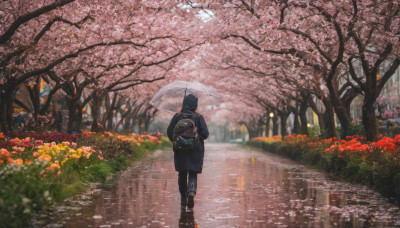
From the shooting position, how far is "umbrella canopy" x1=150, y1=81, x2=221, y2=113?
1123cm

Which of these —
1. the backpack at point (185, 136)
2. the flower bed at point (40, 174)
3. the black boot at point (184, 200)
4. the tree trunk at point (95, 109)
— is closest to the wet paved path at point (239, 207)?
the black boot at point (184, 200)

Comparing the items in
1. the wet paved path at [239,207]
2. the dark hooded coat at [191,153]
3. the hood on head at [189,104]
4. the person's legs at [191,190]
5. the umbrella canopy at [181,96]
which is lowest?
the wet paved path at [239,207]

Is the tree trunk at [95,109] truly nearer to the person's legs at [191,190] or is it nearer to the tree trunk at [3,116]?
the tree trunk at [3,116]

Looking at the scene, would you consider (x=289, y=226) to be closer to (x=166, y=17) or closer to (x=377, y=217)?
(x=377, y=217)

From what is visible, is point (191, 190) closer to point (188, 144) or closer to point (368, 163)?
point (188, 144)

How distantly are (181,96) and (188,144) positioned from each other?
2984 mm

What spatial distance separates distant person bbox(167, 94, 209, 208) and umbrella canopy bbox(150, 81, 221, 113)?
176cm

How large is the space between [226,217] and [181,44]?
14.8 meters

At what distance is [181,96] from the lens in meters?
11.8

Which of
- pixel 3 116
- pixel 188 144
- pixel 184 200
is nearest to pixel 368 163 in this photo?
pixel 184 200

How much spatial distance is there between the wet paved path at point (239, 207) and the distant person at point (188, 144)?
384mm

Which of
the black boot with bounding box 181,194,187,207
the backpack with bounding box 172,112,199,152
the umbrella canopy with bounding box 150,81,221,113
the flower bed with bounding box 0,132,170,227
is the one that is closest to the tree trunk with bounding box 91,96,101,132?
the flower bed with bounding box 0,132,170,227

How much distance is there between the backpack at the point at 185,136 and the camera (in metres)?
9.03

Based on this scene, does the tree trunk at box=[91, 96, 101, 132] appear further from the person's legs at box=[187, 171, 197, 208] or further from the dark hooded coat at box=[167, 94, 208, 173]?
the person's legs at box=[187, 171, 197, 208]
